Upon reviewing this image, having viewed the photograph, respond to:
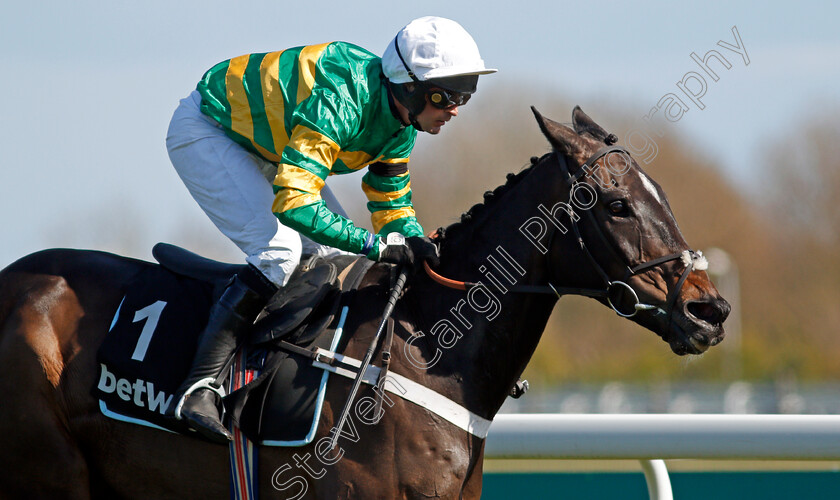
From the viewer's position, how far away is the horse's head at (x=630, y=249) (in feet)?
10.9

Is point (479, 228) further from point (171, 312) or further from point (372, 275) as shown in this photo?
point (171, 312)

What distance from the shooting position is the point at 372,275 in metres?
3.71

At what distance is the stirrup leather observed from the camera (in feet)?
10.9

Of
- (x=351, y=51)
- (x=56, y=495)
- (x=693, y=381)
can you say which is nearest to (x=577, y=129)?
(x=351, y=51)

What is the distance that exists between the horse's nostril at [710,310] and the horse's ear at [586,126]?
75 cm

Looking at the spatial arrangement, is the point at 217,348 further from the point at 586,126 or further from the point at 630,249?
the point at 586,126

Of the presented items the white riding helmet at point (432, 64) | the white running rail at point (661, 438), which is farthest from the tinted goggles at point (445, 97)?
the white running rail at point (661, 438)

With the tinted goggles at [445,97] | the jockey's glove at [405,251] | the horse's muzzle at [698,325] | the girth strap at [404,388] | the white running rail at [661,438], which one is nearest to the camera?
the horse's muzzle at [698,325]

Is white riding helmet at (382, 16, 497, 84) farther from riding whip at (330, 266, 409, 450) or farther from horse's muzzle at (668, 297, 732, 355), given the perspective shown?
horse's muzzle at (668, 297, 732, 355)

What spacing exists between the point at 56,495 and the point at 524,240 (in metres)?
2.01

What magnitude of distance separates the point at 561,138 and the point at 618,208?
1.14 feet

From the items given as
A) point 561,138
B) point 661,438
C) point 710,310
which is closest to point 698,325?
point 710,310

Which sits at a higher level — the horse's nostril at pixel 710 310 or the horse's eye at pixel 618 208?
the horse's eye at pixel 618 208

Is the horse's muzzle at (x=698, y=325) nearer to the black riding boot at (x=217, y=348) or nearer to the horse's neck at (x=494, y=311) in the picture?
the horse's neck at (x=494, y=311)
